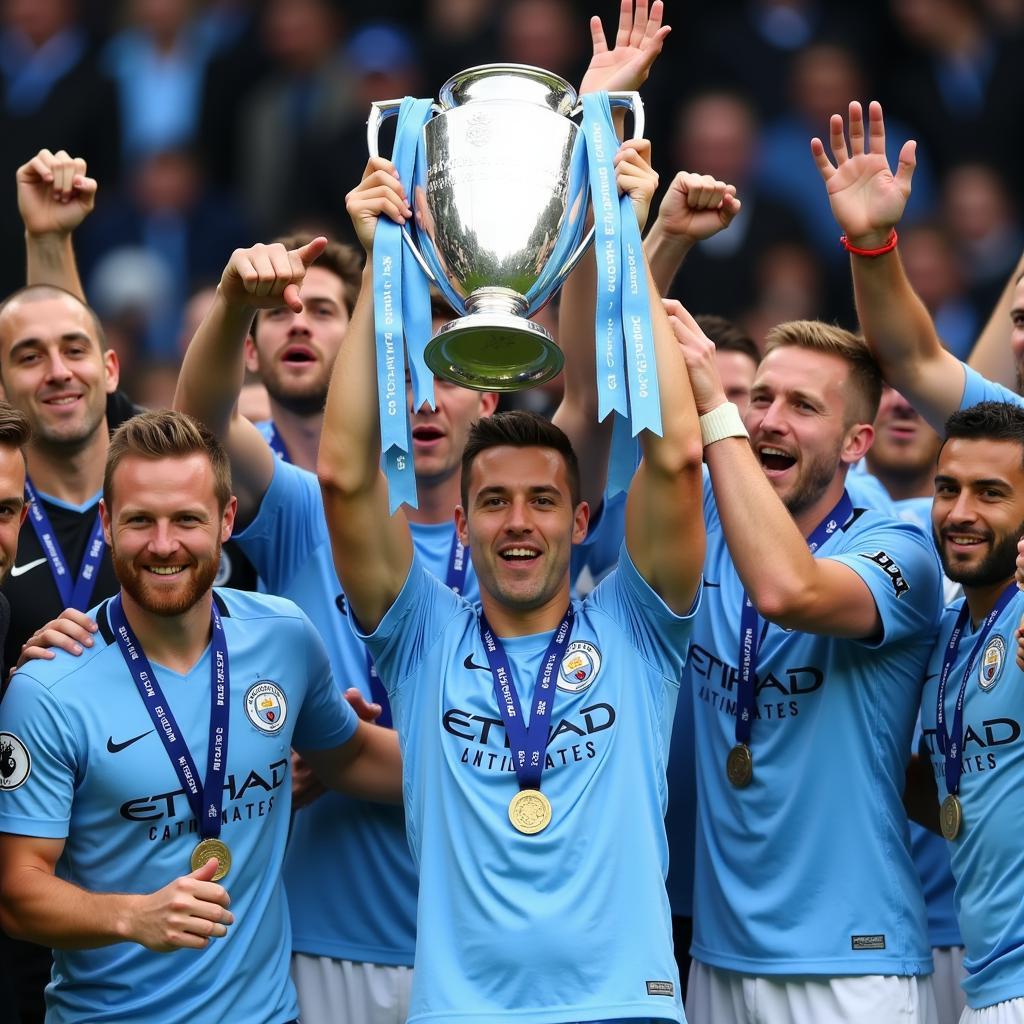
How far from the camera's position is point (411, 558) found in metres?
4.07

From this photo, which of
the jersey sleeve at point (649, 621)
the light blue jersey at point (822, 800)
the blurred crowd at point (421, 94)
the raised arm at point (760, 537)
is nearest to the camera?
the jersey sleeve at point (649, 621)

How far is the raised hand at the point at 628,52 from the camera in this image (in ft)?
14.5

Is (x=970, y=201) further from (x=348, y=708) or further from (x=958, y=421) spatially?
(x=348, y=708)

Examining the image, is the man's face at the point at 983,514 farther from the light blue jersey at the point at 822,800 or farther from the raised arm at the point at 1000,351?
the raised arm at the point at 1000,351

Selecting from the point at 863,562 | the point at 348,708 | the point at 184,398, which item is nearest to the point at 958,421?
the point at 863,562

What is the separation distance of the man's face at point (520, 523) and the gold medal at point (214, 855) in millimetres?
824

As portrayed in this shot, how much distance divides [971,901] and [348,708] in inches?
60.0

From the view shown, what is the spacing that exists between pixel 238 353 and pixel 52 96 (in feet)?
20.0

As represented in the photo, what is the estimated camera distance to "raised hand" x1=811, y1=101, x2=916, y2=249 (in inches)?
173

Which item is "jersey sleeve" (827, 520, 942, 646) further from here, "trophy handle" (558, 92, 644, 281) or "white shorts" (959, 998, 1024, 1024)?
"trophy handle" (558, 92, 644, 281)

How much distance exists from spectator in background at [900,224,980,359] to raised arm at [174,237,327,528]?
18.1 feet

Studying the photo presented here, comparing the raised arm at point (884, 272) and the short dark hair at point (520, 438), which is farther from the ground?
the raised arm at point (884, 272)

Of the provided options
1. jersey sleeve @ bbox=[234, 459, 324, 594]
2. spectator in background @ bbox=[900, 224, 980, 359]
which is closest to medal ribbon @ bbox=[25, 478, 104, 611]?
jersey sleeve @ bbox=[234, 459, 324, 594]

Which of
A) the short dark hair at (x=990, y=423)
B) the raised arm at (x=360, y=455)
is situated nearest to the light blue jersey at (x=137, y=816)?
the raised arm at (x=360, y=455)
